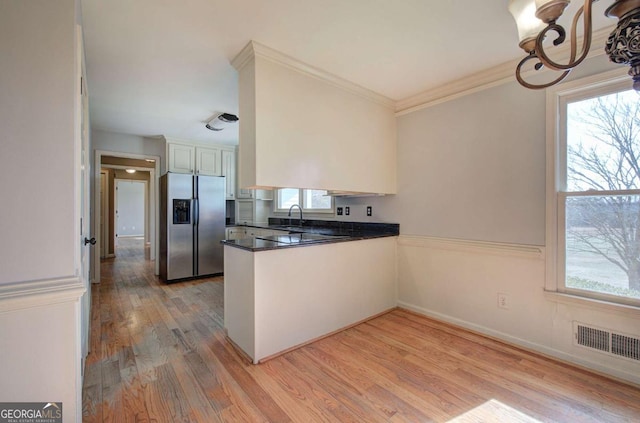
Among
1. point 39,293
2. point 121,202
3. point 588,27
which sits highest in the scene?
point 588,27

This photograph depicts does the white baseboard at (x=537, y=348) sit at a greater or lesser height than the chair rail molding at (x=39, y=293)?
lesser

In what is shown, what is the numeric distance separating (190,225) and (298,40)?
353 centimetres

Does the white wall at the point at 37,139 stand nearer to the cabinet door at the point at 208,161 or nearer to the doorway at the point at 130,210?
the cabinet door at the point at 208,161

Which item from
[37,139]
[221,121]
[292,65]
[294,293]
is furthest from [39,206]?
[221,121]

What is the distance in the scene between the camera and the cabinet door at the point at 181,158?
494 centimetres

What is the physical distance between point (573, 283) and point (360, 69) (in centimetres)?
250

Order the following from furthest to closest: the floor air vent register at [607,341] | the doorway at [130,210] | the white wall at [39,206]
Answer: the doorway at [130,210]
the floor air vent register at [607,341]
the white wall at [39,206]

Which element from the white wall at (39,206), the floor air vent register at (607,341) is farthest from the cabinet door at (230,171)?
the floor air vent register at (607,341)

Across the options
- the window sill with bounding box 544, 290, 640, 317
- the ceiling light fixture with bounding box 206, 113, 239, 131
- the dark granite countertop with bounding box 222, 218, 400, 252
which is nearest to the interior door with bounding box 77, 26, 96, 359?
the dark granite countertop with bounding box 222, 218, 400, 252

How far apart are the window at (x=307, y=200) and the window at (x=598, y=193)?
2495mm

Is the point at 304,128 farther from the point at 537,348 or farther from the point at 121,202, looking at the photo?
the point at 121,202

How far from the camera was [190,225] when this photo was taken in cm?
462

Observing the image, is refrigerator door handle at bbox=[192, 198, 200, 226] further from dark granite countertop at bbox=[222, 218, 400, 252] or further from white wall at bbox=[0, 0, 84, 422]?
white wall at bbox=[0, 0, 84, 422]

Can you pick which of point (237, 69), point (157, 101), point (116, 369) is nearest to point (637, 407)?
point (116, 369)
